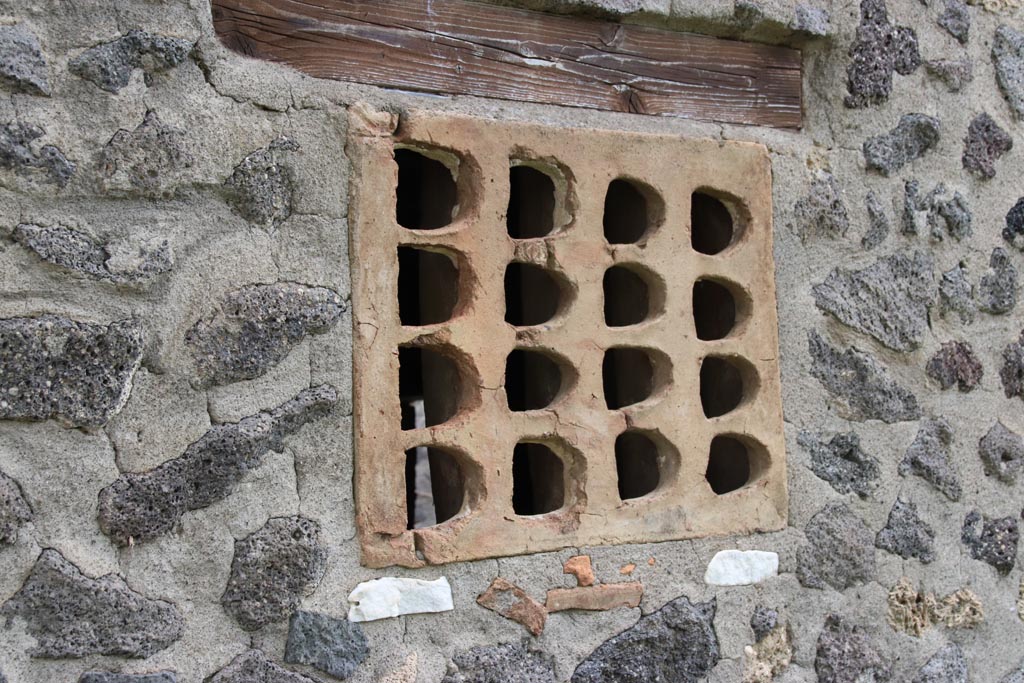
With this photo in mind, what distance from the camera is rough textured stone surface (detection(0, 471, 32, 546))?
1.53 m

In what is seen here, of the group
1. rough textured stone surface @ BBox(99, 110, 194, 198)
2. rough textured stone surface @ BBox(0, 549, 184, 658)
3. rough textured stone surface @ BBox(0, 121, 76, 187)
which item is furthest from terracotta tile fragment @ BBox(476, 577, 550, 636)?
rough textured stone surface @ BBox(0, 121, 76, 187)

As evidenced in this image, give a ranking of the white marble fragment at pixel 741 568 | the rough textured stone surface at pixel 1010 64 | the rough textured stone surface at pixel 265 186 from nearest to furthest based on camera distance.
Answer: the rough textured stone surface at pixel 265 186, the white marble fragment at pixel 741 568, the rough textured stone surface at pixel 1010 64

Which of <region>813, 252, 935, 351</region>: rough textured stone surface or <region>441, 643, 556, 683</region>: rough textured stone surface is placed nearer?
<region>441, 643, 556, 683</region>: rough textured stone surface

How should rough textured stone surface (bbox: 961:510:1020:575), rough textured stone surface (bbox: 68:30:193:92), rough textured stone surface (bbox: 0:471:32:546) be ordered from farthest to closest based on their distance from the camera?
1. rough textured stone surface (bbox: 961:510:1020:575)
2. rough textured stone surface (bbox: 68:30:193:92)
3. rough textured stone surface (bbox: 0:471:32:546)

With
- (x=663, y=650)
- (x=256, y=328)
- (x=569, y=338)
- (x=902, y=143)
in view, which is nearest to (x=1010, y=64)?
(x=902, y=143)

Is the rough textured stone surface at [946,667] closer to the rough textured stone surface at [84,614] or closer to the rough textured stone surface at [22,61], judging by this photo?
the rough textured stone surface at [84,614]

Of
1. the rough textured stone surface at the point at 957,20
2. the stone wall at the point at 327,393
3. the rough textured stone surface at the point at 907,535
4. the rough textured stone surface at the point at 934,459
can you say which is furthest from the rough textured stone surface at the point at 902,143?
the rough textured stone surface at the point at 907,535

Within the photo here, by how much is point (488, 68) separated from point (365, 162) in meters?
0.35

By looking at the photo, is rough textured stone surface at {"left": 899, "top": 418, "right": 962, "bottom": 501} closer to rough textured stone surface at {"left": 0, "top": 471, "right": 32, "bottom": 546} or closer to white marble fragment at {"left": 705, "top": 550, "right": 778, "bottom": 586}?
white marble fragment at {"left": 705, "top": 550, "right": 778, "bottom": 586}

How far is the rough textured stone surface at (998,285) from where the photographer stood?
8.29 ft

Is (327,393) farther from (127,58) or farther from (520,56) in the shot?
(520,56)

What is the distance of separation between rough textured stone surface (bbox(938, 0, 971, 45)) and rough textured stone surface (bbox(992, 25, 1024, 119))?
0.35 ft

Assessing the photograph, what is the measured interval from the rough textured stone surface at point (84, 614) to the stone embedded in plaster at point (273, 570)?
4.1 inches

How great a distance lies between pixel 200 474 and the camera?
169cm
